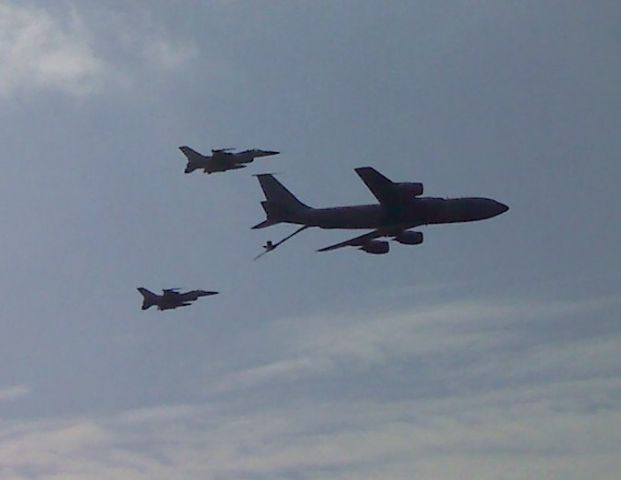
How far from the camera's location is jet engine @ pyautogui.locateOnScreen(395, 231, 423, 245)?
120 meters

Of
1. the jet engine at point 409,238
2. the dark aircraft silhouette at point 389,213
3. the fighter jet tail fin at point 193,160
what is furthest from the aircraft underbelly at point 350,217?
the fighter jet tail fin at point 193,160

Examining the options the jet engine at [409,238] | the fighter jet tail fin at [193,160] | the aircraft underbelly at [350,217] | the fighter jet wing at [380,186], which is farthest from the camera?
the fighter jet tail fin at [193,160]

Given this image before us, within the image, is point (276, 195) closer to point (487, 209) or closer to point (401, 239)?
point (401, 239)

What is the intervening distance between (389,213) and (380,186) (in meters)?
3.46

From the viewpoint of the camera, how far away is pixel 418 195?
11350cm

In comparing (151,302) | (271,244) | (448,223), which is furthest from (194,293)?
(448,223)

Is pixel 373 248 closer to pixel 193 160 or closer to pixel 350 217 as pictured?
pixel 350 217

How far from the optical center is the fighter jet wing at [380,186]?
111750 millimetres

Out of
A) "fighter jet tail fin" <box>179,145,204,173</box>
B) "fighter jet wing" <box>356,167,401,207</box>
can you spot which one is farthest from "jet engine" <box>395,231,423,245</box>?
"fighter jet tail fin" <box>179,145,204,173</box>

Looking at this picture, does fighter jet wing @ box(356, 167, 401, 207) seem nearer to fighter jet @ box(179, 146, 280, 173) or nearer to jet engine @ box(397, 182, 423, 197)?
jet engine @ box(397, 182, 423, 197)

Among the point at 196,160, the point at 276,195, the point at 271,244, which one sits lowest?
the point at 271,244

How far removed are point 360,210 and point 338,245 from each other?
20.7 ft

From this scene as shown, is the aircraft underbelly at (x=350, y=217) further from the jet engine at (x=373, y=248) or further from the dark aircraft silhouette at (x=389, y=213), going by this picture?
the jet engine at (x=373, y=248)

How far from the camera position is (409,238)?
120375 mm
